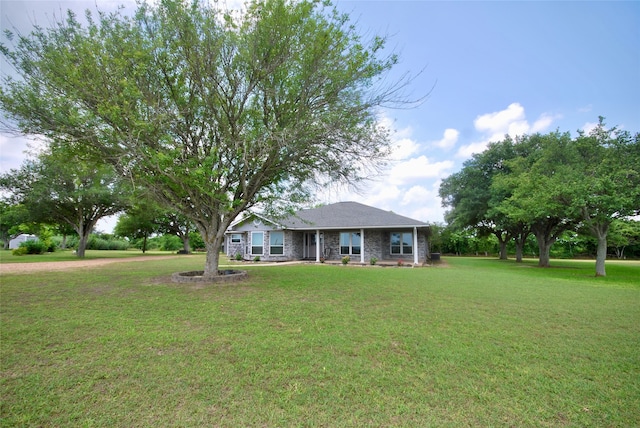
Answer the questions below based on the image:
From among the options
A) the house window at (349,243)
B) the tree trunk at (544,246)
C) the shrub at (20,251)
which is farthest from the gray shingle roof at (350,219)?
the shrub at (20,251)

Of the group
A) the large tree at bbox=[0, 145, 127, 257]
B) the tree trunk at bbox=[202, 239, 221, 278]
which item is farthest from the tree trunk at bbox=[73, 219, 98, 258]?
the tree trunk at bbox=[202, 239, 221, 278]

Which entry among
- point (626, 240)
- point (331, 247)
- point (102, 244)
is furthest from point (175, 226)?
point (626, 240)

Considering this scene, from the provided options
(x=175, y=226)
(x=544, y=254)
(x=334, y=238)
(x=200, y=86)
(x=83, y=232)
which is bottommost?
(x=544, y=254)

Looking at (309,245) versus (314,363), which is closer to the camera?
(314,363)

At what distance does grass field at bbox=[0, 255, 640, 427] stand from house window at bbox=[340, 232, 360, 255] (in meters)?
13.1

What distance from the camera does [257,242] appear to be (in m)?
21.5

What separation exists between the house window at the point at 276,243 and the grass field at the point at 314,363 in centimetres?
1398

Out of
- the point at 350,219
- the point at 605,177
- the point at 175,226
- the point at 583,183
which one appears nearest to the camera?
the point at 605,177

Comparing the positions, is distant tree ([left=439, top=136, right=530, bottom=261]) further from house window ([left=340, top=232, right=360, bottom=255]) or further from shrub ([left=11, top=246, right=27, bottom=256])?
shrub ([left=11, top=246, right=27, bottom=256])

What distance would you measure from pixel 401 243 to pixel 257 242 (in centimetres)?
1025

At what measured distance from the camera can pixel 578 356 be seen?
3977 millimetres

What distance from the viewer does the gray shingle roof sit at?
18.2m

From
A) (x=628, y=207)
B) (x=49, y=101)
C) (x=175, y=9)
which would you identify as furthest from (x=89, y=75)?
(x=628, y=207)

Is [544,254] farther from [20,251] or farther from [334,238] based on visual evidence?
[20,251]
